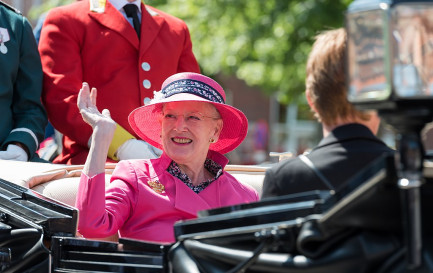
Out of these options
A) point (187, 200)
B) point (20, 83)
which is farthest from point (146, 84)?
point (187, 200)

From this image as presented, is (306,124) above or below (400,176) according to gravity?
below

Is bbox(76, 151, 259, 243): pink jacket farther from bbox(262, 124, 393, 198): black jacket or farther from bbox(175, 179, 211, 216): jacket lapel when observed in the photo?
bbox(262, 124, 393, 198): black jacket

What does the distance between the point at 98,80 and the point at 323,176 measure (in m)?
2.06

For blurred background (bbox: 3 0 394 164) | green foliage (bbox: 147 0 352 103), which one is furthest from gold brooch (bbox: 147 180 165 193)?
green foliage (bbox: 147 0 352 103)

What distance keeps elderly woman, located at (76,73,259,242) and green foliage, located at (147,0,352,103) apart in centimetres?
770

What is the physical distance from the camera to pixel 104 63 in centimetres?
385

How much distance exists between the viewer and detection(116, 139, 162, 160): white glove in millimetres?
3641

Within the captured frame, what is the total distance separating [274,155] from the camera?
3393mm

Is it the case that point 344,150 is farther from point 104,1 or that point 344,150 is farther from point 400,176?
point 104,1

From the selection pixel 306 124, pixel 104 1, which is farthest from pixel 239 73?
pixel 306 124

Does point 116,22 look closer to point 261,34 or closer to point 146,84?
point 146,84

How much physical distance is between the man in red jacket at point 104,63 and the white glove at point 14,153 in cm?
30

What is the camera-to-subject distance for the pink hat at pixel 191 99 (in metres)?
3.08

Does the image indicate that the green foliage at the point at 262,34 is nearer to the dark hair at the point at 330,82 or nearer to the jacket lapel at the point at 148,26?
the jacket lapel at the point at 148,26
